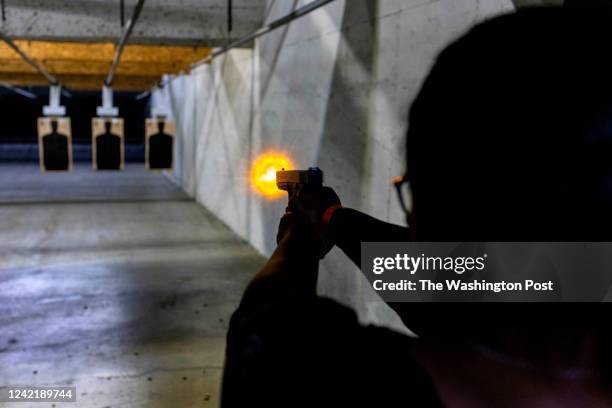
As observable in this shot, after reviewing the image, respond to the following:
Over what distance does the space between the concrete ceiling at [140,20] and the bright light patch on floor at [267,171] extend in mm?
1238

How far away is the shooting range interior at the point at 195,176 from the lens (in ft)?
8.74

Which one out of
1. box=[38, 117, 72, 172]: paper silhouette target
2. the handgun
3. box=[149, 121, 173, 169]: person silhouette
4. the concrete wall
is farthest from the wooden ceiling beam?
the handgun

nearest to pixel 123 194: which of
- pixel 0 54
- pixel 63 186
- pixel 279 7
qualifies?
pixel 63 186

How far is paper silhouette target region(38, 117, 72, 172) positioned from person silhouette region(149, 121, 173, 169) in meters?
1.23

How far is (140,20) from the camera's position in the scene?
5039mm

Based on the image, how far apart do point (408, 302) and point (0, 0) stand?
5.03m

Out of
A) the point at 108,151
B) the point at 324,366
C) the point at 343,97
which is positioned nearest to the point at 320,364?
the point at 324,366

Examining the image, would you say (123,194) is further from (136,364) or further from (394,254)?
(394,254)

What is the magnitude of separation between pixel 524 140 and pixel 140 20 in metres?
5.03

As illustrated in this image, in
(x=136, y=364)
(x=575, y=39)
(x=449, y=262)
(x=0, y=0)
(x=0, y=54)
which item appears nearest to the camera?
(x=575, y=39)

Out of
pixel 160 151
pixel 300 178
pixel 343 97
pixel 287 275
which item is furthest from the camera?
pixel 160 151

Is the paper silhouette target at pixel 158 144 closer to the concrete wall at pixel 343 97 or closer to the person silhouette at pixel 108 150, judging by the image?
the person silhouette at pixel 108 150

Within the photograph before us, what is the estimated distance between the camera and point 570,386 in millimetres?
621

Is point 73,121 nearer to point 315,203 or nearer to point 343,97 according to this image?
point 343,97
